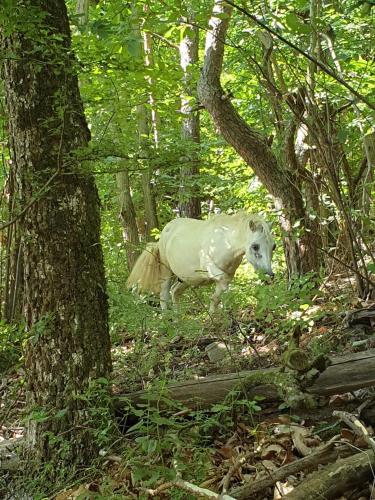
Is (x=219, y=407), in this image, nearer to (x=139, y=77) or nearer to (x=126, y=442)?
(x=126, y=442)

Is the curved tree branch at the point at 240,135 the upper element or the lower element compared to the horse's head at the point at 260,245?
upper

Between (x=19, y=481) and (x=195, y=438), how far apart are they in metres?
1.26

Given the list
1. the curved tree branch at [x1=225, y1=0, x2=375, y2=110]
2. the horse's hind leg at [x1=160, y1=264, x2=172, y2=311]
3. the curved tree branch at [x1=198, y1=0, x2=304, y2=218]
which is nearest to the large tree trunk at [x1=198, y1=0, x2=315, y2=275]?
the curved tree branch at [x1=198, y1=0, x2=304, y2=218]

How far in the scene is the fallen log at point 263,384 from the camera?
3619 millimetres

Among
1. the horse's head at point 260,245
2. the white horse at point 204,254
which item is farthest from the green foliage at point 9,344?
the horse's head at point 260,245

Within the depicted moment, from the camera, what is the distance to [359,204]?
25.0 ft

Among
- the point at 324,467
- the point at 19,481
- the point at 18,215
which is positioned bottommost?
the point at 19,481

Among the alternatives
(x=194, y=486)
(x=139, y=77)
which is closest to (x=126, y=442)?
(x=194, y=486)

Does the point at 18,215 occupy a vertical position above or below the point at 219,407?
above

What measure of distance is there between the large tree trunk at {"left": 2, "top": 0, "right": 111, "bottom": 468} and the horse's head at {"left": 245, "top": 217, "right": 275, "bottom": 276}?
10.3 feet

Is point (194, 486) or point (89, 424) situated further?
point (89, 424)

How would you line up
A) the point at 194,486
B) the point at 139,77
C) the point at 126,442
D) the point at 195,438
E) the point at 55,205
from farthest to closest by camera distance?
1. the point at 139,77
2. the point at 55,205
3. the point at 126,442
4. the point at 195,438
5. the point at 194,486

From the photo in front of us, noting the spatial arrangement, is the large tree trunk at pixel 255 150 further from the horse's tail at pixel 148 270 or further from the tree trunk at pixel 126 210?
the tree trunk at pixel 126 210

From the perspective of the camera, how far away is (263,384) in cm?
379
